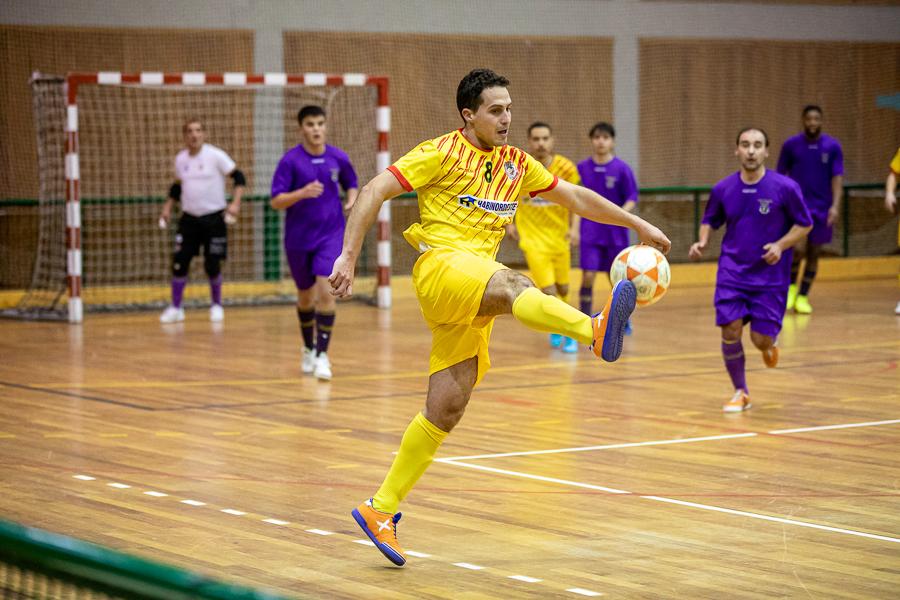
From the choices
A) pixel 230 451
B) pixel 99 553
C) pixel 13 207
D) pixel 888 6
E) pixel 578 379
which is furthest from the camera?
pixel 888 6

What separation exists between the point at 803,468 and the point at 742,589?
2.53m

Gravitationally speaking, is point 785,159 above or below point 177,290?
above

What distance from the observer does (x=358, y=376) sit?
37.6 feet

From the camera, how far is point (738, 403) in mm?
9516

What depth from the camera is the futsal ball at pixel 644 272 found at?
575cm

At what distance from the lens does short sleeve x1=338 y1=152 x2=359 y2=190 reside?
11383 millimetres

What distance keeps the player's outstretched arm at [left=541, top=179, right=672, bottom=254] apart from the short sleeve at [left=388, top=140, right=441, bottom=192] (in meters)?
0.64

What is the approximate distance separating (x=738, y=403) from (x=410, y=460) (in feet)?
14.2

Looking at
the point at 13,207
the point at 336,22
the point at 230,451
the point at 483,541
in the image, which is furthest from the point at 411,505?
the point at 336,22

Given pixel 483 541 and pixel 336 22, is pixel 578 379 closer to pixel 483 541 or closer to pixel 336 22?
pixel 483 541

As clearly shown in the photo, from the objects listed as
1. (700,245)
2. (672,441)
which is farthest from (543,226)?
(672,441)

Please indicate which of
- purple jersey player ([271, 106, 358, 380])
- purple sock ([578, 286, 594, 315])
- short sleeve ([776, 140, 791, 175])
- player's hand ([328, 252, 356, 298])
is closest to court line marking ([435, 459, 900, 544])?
player's hand ([328, 252, 356, 298])

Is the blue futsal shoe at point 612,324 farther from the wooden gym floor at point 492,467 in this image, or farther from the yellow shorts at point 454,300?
the wooden gym floor at point 492,467

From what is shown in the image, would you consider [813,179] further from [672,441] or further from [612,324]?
[612,324]
